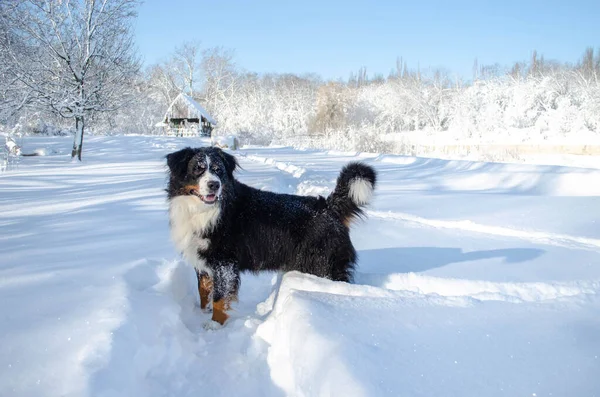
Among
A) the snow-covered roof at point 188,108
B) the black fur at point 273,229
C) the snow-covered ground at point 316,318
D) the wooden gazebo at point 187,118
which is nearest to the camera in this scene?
the snow-covered ground at point 316,318

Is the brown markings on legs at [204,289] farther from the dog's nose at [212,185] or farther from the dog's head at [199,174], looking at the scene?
the dog's nose at [212,185]

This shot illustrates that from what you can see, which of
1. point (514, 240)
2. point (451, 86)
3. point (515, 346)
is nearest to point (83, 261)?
point (515, 346)

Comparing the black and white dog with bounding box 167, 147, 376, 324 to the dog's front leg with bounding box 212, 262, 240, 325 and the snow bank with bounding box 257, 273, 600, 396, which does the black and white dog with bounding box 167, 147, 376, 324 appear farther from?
the snow bank with bounding box 257, 273, 600, 396

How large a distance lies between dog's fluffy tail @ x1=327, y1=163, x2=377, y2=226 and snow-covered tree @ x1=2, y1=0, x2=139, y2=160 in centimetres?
1522

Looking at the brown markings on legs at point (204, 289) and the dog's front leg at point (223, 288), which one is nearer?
the dog's front leg at point (223, 288)

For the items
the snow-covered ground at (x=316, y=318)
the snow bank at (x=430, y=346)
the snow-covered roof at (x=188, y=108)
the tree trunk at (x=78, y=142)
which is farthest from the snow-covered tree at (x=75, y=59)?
the snow-covered roof at (x=188, y=108)

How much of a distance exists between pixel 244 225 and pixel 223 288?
0.58m

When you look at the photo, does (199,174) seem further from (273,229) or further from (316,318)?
(316,318)

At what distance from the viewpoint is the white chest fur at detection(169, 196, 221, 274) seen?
303 cm

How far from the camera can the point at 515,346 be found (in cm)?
166

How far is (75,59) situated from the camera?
52.6 feet

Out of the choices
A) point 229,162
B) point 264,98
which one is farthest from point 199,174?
point 264,98

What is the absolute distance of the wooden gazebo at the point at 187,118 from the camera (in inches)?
1603

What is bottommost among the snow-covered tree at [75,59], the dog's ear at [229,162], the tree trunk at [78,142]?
the dog's ear at [229,162]
